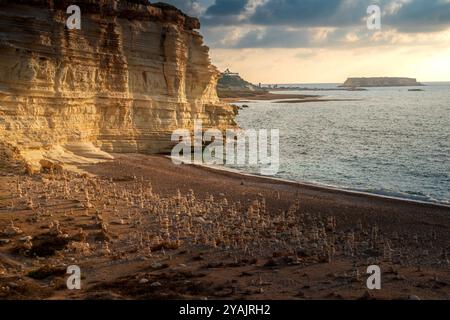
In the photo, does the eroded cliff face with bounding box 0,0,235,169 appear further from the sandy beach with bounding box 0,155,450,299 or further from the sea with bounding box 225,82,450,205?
the sea with bounding box 225,82,450,205

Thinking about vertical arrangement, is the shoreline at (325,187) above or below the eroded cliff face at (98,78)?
below

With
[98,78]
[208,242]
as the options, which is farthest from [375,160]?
[208,242]

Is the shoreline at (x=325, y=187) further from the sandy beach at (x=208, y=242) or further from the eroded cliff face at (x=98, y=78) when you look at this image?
the eroded cliff face at (x=98, y=78)

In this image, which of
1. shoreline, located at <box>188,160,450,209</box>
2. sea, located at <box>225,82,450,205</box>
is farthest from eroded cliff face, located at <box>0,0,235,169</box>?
sea, located at <box>225,82,450,205</box>

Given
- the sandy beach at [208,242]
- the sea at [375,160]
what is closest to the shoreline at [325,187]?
the sea at [375,160]

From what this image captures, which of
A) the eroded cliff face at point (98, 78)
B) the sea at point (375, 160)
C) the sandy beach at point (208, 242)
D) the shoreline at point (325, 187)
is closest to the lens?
the sandy beach at point (208, 242)

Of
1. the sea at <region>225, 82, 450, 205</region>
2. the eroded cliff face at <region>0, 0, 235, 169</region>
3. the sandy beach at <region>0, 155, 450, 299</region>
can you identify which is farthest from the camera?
the sea at <region>225, 82, 450, 205</region>

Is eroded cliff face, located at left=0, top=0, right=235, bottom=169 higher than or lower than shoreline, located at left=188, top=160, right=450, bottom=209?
higher
